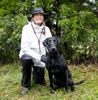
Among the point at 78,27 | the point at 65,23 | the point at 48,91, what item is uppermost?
the point at 65,23

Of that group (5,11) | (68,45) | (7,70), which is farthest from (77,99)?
(5,11)

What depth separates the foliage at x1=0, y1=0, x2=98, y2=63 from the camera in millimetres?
4664

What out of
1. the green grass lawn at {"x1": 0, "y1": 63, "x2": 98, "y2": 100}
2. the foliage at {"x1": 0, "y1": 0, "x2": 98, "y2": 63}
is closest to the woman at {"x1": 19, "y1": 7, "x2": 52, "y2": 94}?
the green grass lawn at {"x1": 0, "y1": 63, "x2": 98, "y2": 100}

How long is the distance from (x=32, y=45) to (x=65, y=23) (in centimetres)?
171

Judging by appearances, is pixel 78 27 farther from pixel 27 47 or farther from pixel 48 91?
pixel 48 91

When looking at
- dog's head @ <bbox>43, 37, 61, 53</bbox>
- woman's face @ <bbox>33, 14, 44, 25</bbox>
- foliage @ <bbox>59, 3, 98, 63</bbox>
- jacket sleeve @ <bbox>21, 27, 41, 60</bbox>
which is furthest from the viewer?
foliage @ <bbox>59, 3, 98, 63</bbox>

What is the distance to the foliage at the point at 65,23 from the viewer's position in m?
4.66

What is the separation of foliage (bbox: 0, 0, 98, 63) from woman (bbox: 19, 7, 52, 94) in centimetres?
131

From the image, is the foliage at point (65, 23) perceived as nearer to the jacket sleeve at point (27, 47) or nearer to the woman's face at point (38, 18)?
the woman's face at point (38, 18)

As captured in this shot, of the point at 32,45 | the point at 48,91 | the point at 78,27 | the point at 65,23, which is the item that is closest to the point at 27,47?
the point at 32,45

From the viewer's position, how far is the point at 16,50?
5.96 m

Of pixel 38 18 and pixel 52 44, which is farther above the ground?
pixel 38 18

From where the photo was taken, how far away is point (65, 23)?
180 inches

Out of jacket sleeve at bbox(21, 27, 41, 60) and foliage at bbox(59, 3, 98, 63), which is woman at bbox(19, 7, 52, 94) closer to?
jacket sleeve at bbox(21, 27, 41, 60)
